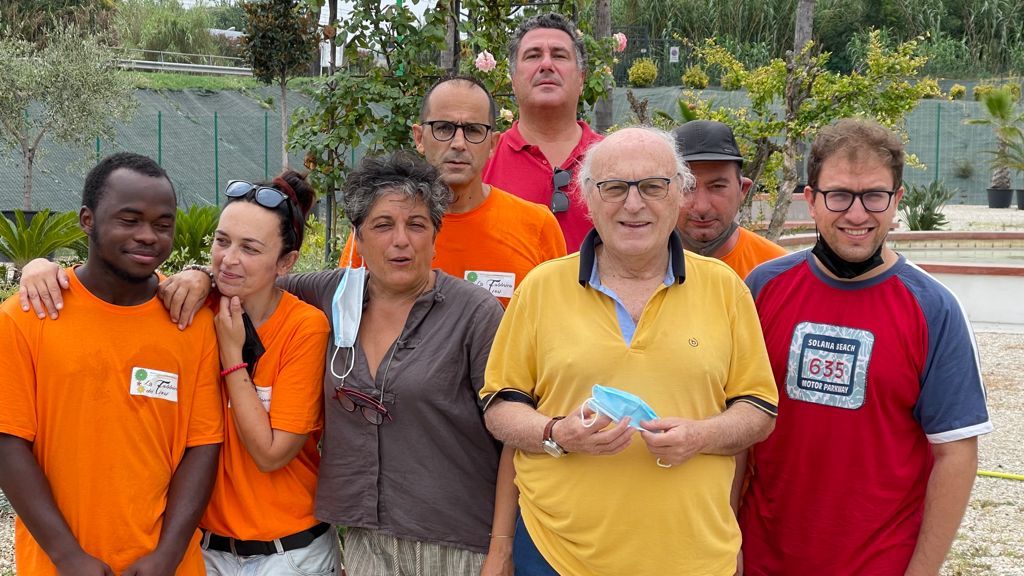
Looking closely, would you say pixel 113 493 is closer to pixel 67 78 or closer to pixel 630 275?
pixel 630 275

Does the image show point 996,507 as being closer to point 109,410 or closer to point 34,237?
point 109,410

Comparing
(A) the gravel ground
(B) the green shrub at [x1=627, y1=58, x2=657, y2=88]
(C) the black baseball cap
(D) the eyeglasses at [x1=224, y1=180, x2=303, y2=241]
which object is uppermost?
(B) the green shrub at [x1=627, y1=58, x2=657, y2=88]

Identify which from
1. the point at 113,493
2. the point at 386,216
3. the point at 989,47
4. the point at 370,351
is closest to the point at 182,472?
the point at 113,493

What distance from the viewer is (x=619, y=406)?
7.51 feet

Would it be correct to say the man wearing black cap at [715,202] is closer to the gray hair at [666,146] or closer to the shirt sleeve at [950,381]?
the gray hair at [666,146]

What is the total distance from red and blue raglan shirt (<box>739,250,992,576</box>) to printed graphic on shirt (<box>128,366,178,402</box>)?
1.71 m

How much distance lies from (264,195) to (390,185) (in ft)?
1.37

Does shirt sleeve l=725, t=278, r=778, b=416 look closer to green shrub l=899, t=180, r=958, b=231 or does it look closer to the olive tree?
the olive tree

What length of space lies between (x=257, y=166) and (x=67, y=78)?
974cm

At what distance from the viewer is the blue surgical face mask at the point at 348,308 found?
2812 millimetres

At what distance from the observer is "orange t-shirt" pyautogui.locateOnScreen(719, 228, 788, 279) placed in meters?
3.36

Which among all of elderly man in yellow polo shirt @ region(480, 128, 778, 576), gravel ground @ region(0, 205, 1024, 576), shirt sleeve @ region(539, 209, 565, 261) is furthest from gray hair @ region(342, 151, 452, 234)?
gravel ground @ region(0, 205, 1024, 576)

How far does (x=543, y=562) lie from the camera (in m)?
2.59

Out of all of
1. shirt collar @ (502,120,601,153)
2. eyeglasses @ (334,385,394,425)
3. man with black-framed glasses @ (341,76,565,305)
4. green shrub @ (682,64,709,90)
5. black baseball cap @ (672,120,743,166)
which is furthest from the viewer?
green shrub @ (682,64,709,90)
